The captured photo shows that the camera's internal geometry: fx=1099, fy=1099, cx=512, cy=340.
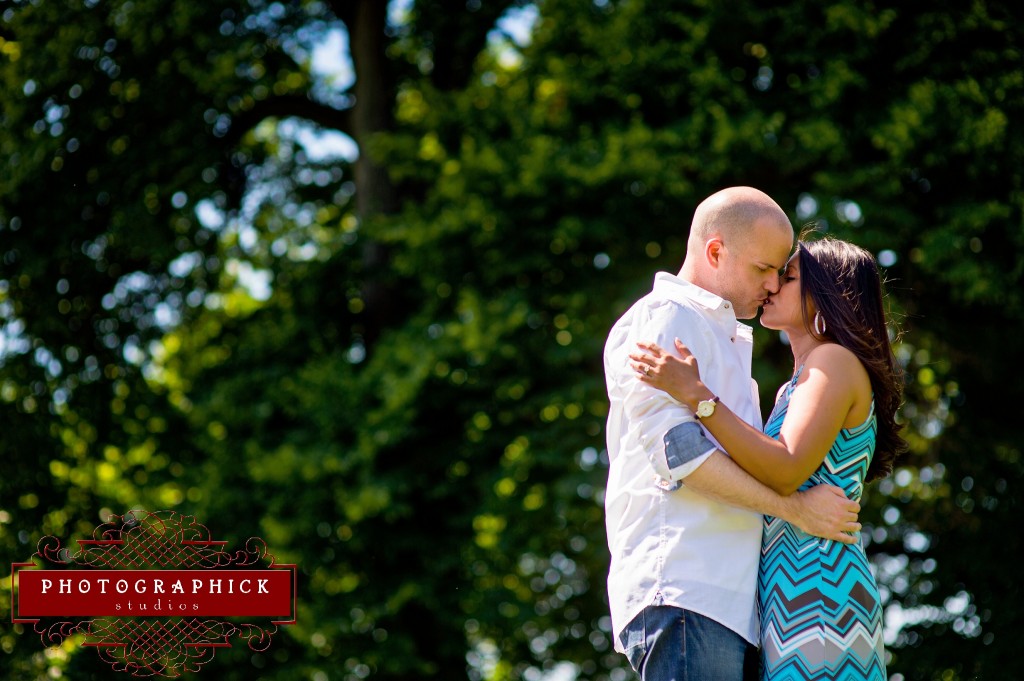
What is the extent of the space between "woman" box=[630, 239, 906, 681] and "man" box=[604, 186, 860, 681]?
54mm

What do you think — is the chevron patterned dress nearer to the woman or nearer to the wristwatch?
the woman

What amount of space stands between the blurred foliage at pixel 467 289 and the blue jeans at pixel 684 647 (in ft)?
18.2

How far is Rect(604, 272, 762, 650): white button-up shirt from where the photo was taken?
2705 millimetres

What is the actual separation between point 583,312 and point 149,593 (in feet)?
13.0

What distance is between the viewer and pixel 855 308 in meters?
3.04

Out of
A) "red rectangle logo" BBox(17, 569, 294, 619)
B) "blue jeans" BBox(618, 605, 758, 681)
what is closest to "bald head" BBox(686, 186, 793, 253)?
"blue jeans" BBox(618, 605, 758, 681)

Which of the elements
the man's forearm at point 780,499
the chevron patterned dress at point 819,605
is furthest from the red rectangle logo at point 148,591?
the man's forearm at point 780,499

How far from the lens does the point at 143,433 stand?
1072 cm

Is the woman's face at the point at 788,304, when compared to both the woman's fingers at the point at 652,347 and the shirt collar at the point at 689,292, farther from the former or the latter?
the woman's fingers at the point at 652,347

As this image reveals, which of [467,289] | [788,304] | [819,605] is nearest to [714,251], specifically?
[788,304]

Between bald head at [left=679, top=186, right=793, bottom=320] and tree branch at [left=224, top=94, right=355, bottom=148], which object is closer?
bald head at [left=679, top=186, right=793, bottom=320]

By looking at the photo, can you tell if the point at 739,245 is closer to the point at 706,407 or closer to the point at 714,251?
the point at 714,251

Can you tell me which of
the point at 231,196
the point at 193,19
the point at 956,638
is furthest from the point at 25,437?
the point at 956,638

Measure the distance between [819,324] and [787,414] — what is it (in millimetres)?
307
